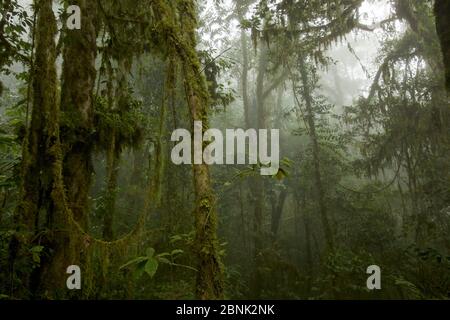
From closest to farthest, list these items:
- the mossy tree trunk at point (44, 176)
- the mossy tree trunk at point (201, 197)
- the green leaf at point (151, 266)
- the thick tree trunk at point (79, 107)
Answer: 1. the green leaf at point (151, 266)
2. the mossy tree trunk at point (201, 197)
3. the mossy tree trunk at point (44, 176)
4. the thick tree trunk at point (79, 107)

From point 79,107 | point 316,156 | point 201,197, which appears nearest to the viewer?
point 201,197

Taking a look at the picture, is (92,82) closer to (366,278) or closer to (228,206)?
(366,278)

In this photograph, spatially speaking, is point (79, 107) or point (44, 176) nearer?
point (44, 176)

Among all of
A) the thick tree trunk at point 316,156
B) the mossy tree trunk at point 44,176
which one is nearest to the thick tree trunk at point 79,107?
the mossy tree trunk at point 44,176

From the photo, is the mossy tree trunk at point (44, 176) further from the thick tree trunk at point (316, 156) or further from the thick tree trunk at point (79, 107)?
the thick tree trunk at point (316, 156)

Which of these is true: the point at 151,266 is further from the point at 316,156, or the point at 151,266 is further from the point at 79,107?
the point at 316,156

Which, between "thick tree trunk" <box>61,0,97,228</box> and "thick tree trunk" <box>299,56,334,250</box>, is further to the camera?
"thick tree trunk" <box>299,56,334,250</box>

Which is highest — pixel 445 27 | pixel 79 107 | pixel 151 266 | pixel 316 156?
pixel 445 27

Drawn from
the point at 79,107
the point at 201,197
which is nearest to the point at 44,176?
the point at 79,107

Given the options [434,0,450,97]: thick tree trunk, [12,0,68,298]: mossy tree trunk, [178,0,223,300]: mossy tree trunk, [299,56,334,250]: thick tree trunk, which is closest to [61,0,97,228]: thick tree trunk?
[12,0,68,298]: mossy tree trunk

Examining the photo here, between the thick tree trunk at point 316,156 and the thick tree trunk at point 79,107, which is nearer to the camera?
the thick tree trunk at point 79,107

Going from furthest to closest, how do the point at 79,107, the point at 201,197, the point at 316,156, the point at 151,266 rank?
1. the point at 316,156
2. the point at 79,107
3. the point at 201,197
4. the point at 151,266

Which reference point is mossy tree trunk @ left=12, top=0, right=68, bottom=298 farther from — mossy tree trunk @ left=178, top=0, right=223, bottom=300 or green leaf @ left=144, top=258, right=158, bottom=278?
green leaf @ left=144, top=258, right=158, bottom=278

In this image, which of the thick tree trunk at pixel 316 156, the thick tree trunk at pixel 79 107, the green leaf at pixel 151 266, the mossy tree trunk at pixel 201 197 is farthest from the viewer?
the thick tree trunk at pixel 316 156
